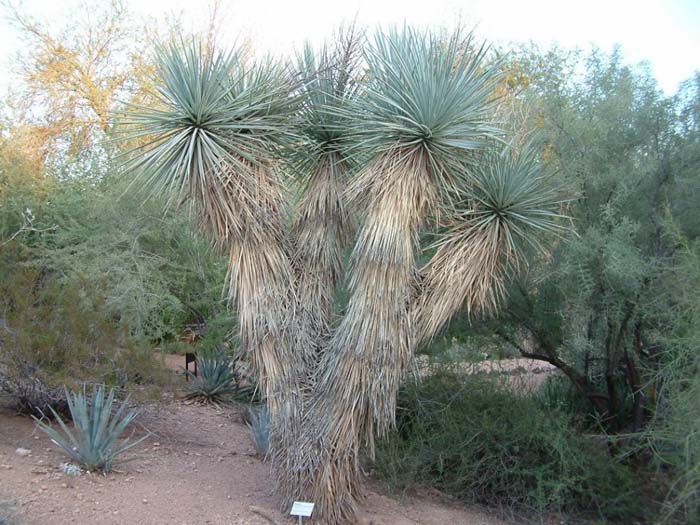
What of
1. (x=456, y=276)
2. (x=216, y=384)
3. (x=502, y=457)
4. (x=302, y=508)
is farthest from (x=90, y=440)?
(x=216, y=384)

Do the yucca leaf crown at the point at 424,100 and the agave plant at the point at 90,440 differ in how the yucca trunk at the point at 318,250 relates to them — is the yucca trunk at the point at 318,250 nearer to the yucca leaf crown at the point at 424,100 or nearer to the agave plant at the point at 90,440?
the yucca leaf crown at the point at 424,100

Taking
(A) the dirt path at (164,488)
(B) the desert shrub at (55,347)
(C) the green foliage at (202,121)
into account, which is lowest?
(A) the dirt path at (164,488)

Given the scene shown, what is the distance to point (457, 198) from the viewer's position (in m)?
7.58

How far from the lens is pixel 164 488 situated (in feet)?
25.5

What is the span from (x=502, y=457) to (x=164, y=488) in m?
3.97

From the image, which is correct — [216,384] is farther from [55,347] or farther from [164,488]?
[164,488]

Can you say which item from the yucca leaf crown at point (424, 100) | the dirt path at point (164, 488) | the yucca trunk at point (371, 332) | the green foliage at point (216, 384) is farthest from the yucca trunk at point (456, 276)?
the green foliage at point (216, 384)

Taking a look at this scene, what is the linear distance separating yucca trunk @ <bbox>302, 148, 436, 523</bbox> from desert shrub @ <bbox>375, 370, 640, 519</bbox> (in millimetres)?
2194

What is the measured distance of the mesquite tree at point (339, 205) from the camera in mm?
6934

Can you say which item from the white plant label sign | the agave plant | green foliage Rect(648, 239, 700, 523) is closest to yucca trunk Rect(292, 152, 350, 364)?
the white plant label sign

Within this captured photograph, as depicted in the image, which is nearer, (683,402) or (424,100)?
(683,402)

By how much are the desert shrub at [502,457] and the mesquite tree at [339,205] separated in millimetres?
1911

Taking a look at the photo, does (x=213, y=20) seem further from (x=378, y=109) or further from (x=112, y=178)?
(x=378, y=109)

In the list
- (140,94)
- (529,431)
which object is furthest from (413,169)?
(140,94)
